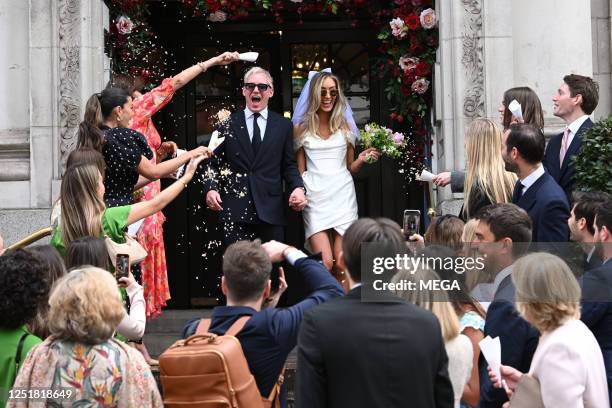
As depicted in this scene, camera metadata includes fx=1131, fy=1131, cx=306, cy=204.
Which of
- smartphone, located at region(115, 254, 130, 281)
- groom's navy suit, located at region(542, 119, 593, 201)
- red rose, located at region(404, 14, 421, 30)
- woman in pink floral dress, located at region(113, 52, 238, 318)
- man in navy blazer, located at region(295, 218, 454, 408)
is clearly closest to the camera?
man in navy blazer, located at region(295, 218, 454, 408)

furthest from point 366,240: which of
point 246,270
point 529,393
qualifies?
point 529,393

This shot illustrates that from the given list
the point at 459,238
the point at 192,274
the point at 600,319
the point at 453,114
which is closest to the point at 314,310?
the point at 600,319

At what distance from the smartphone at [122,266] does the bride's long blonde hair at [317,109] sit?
3.93 meters

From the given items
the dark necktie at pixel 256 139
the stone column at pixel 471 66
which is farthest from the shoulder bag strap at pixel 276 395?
the stone column at pixel 471 66

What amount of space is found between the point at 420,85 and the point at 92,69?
3038mm

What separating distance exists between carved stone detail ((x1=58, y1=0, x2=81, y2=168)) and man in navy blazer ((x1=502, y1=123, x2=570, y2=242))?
14.3ft

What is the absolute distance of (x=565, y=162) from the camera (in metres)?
8.43

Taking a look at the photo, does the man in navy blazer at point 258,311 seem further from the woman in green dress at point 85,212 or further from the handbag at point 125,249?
the woman in green dress at point 85,212

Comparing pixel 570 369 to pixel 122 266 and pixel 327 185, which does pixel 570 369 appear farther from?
pixel 327 185

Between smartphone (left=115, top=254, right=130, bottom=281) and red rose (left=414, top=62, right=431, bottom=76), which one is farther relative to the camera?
red rose (left=414, top=62, right=431, bottom=76)

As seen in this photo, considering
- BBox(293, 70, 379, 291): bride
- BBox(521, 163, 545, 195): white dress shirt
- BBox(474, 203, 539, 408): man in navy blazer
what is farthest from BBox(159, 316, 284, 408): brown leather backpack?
BBox(293, 70, 379, 291): bride

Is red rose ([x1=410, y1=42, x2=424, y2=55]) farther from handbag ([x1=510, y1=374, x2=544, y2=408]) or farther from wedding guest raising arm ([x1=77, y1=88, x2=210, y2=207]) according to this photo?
handbag ([x1=510, y1=374, x2=544, y2=408])

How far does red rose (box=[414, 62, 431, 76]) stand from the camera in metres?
10.6

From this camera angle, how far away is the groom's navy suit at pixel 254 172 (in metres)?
9.50
